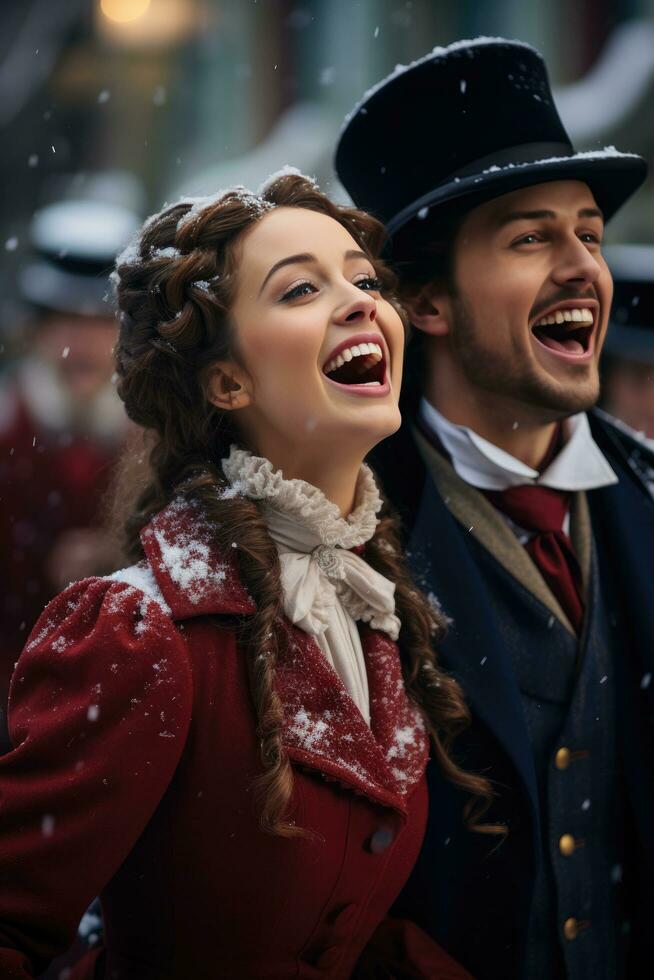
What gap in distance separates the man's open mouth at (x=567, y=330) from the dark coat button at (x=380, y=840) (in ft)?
3.61

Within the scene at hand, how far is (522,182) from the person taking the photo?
90.8 inches

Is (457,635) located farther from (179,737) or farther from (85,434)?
(85,434)

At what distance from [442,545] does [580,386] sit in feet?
1.51

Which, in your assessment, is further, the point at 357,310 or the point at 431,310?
the point at 431,310

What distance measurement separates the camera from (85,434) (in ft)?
13.7

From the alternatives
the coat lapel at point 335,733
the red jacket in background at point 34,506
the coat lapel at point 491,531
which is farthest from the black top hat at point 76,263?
the coat lapel at point 335,733

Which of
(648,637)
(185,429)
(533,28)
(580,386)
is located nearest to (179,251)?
(185,429)

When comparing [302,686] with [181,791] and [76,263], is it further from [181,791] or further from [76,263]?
[76,263]

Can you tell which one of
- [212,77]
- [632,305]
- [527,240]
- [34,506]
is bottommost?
[632,305]

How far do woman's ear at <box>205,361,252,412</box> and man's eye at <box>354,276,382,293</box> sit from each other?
0.28 m

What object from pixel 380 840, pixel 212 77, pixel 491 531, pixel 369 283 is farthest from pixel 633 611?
pixel 212 77

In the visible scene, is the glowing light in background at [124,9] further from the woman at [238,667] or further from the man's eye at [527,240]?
the woman at [238,667]

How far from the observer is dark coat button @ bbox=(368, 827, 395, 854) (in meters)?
1.83

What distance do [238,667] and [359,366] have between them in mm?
593
